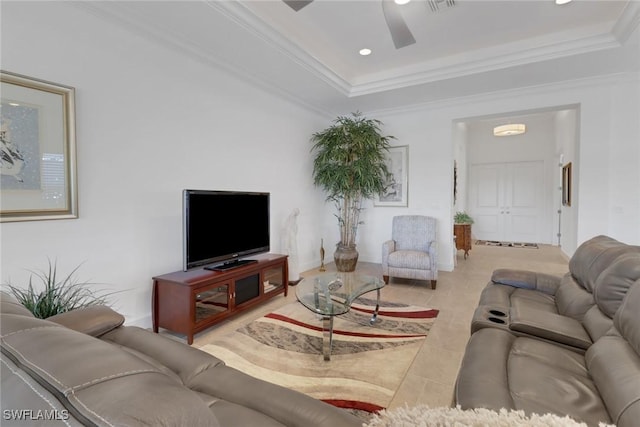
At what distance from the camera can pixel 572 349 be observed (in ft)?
5.05

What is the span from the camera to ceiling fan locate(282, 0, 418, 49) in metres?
2.30

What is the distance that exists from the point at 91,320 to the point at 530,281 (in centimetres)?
301

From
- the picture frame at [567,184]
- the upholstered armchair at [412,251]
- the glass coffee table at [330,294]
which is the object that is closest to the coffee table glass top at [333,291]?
the glass coffee table at [330,294]

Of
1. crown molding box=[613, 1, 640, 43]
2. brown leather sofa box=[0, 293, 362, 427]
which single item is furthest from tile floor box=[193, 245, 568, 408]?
crown molding box=[613, 1, 640, 43]

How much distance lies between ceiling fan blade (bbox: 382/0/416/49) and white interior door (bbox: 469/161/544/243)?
7197 millimetres

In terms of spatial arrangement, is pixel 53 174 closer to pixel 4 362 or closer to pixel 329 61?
pixel 4 362

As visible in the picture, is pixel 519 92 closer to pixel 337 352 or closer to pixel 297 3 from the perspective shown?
pixel 297 3

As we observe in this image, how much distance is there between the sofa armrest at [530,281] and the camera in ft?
8.01

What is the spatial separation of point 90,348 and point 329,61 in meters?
4.35

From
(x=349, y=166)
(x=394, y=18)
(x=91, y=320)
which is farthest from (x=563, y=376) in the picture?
(x=349, y=166)

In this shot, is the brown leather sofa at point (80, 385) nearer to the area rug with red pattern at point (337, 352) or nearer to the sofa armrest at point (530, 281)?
the area rug with red pattern at point (337, 352)

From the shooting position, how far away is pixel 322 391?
77.0 inches

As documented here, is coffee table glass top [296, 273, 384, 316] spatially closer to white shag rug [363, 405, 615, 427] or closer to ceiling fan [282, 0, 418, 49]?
white shag rug [363, 405, 615, 427]

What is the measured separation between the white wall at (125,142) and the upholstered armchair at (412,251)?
233cm
